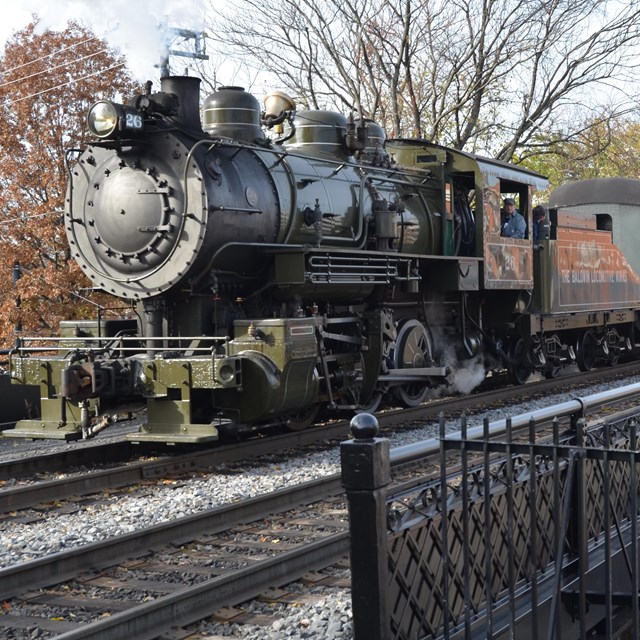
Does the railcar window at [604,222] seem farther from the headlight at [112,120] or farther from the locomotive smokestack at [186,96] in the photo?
the headlight at [112,120]

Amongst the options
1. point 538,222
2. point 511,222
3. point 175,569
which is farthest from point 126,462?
point 538,222

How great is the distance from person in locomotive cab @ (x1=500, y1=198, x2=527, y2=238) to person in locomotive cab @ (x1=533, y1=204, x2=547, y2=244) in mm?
806

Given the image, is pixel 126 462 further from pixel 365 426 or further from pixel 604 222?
pixel 604 222

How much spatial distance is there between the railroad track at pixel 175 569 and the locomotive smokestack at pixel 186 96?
171 inches

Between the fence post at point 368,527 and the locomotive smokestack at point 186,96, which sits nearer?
the fence post at point 368,527

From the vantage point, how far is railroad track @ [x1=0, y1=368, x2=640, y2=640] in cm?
451

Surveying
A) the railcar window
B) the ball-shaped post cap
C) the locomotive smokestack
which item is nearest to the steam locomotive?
the locomotive smokestack

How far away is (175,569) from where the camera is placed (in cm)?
546

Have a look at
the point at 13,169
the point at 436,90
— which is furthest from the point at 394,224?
the point at 436,90

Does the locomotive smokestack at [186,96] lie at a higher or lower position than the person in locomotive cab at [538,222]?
higher

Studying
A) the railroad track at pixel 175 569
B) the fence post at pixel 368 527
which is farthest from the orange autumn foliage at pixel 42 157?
the fence post at pixel 368 527

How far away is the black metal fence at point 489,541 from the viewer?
3422mm

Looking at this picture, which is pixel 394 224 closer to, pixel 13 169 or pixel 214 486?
pixel 214 486

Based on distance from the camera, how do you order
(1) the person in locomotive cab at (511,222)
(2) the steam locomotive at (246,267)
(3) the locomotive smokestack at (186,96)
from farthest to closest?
1. (1) the person in locomotive cab at (511,222)
2. (3) the locomotive smokestack at (186,96)
3. (2) the steam locomotive at (246,267)
